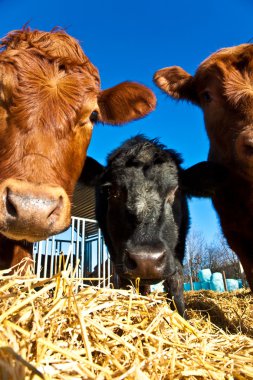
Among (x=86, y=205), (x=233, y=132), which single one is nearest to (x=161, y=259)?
(x=233, y=132)

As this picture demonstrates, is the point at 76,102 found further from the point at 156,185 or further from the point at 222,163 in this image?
the point at 222,163

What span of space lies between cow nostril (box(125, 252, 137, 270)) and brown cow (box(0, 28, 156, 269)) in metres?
0.88

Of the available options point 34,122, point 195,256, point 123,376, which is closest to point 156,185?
point 34,122

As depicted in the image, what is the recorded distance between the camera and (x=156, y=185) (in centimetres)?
438

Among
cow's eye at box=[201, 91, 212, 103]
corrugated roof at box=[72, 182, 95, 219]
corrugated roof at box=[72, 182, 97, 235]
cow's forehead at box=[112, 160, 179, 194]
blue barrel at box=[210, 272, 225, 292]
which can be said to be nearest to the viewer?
cow's forehead at box=[112, 160, 179, 194]

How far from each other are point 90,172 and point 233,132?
1.97 m

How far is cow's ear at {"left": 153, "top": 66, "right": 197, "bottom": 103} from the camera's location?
17.7ft

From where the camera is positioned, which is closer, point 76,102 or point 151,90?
point 76,102

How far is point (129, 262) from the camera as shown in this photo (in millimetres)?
3670

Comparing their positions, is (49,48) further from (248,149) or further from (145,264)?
(145,264)

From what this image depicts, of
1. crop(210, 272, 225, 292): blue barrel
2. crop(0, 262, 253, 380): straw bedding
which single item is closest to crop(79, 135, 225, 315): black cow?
crop(0, 262, 253, 380): straw bedding

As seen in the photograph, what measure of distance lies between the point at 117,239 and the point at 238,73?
8.40 ft

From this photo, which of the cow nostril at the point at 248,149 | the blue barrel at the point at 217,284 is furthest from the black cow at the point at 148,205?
the blue barrel at the point at 217,284

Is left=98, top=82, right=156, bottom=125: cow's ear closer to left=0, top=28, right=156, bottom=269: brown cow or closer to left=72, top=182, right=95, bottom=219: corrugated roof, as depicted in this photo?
left=0, top=28, right=156, bottom=269: brown cow
